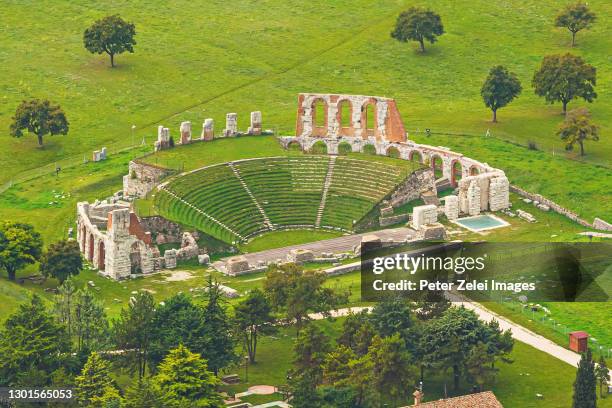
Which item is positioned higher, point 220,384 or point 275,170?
point 275,170

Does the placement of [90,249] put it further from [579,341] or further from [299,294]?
[579,341]

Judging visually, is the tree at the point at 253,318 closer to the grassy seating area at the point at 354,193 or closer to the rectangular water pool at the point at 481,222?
the grassy seating area at the point at 354,193

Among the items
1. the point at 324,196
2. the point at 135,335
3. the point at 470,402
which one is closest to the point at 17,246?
Answer: the point at 135,335

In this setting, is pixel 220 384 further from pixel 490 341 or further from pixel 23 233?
pixel 23 233

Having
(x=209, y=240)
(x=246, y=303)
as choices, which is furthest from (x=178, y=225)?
(x=246, y=303)

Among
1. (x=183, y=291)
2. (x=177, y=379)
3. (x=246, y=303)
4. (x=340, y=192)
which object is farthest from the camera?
(x=340, y=192)

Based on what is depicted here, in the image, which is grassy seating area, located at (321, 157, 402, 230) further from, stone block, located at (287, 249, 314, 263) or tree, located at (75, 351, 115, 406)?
tree, located at (75, 351, 115, 406)

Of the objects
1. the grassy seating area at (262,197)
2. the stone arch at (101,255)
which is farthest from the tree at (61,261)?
the grassy seating area at (262,197)
